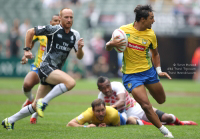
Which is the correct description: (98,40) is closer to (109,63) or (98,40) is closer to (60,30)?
(109,63)

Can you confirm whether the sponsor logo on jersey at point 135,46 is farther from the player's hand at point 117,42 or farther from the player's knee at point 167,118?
the player's knee at point 167,118

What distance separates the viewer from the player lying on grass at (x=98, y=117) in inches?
Result: 308

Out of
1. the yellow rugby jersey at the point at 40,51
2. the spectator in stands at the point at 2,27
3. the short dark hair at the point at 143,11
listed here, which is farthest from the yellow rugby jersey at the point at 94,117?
the spectator in stands at the point at 2,27

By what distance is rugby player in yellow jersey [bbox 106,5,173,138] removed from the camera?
6797 millimetres

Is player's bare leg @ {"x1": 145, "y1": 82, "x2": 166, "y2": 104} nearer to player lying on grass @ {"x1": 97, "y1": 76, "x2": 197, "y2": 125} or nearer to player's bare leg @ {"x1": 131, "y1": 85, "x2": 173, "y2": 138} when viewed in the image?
player's bare leg @ {"x1": 131, "y1": 85, "x2": 173, "y2": 138}

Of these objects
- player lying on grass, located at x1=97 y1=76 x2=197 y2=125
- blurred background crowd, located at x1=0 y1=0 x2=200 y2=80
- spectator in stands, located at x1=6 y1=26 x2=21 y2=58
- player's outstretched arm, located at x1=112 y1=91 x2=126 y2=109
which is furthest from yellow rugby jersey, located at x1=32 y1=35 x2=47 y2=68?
blurred background crowd, located at x1=0 y1=0 x2=200 y2=80

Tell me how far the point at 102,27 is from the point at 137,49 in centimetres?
2102

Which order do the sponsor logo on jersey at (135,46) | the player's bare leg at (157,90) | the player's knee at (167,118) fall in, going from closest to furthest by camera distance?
the sponsor logo on jersey at (135,46) < the player's bare leg at (157,90) < the player's knee at (167,118)

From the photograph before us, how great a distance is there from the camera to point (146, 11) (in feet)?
22.3

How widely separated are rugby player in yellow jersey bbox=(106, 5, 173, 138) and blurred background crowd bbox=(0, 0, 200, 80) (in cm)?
1924

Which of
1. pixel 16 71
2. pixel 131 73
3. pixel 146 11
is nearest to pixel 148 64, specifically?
pixel 131 73

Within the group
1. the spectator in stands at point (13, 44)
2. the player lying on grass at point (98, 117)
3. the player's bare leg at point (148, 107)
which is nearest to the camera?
the player's bare leg at point (148, 107)

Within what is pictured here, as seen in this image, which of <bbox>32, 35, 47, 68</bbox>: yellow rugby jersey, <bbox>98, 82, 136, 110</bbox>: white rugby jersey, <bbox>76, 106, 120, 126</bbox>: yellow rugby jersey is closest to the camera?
<bbox>76, 106, 120, 126</bbox>: yellow rugby jersey

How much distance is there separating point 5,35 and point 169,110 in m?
19.0
